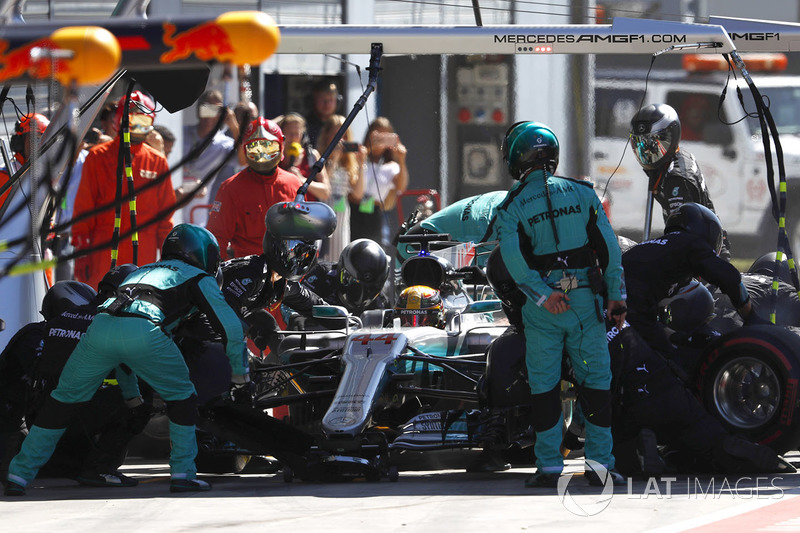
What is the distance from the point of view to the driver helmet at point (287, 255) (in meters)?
10.9

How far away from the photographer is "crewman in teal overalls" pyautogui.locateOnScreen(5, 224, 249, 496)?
8.88 metres

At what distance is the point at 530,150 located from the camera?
888 centimetres

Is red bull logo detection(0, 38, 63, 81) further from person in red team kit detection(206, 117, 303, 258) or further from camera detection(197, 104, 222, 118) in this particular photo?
camera detection(197, 104, 222, 118)

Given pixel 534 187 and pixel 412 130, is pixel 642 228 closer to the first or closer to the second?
pixel 412 130

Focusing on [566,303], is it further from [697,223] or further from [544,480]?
[697,223]

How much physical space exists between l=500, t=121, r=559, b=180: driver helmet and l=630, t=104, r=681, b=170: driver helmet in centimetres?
289

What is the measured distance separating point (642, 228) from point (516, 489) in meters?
4.74

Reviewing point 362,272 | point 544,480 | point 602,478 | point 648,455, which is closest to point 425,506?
point 544,480

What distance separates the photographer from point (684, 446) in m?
9.05

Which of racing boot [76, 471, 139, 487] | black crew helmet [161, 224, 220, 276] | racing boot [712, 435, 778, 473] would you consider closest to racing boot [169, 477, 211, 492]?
racing boot [76, 471, 139, 487]

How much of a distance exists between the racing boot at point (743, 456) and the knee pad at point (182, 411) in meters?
3.11

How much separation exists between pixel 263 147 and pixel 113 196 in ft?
4.58

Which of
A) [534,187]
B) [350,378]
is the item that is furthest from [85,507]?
[534,187]

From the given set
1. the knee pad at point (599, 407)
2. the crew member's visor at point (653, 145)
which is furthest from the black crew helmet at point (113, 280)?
the crew member's visor at point (653, 145)
